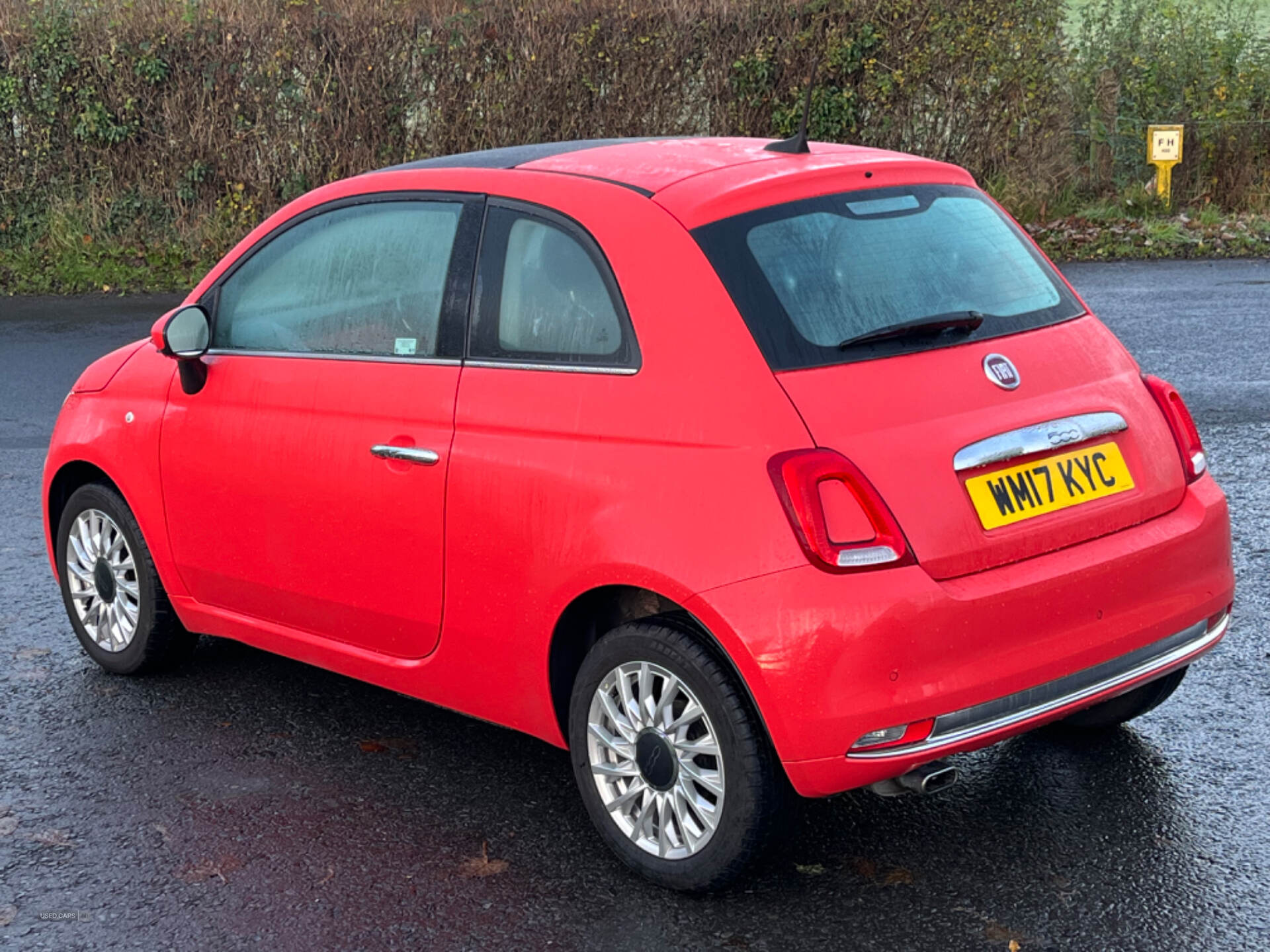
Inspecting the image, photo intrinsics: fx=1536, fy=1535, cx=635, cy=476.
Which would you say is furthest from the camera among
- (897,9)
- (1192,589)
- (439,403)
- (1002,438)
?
(897,9)

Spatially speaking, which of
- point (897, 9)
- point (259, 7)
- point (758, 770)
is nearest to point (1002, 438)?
point (758, 770)

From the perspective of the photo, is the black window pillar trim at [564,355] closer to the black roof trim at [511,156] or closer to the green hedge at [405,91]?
the black roof trim at [511,156]

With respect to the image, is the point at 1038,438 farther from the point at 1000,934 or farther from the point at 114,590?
the point at 114,590

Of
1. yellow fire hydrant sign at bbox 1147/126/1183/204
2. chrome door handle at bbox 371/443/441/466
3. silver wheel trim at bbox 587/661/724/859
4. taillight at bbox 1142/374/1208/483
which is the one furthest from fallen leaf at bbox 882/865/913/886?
yellow fire hydrant sign at bbox 1147/126/1183/204

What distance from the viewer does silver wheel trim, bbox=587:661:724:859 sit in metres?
3.73

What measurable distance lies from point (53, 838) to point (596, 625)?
1628mm

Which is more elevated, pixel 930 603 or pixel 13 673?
pixel 930 603

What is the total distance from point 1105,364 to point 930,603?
3.40 feet

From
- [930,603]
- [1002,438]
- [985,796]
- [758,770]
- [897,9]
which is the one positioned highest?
[897,9]

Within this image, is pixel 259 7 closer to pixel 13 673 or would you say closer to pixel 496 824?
pixel 13 673

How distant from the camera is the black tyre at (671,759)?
11.8 ft

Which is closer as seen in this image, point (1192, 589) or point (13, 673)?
point (1192, 589)

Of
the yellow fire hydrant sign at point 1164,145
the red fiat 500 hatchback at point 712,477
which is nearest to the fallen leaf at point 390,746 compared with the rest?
the red fiat 500 hatchback at point 712,477

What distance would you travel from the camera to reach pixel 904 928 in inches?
142
